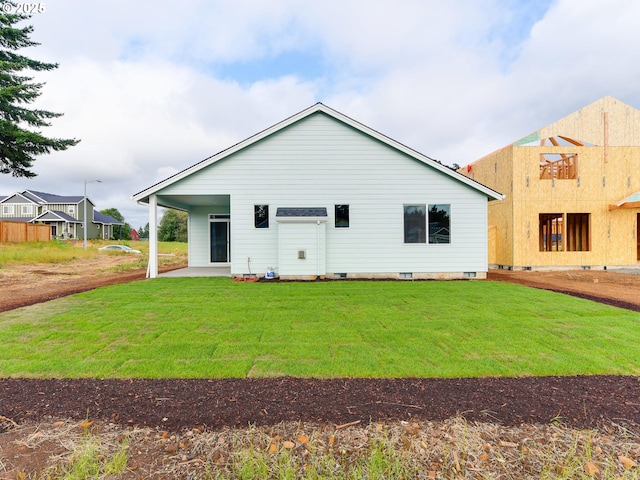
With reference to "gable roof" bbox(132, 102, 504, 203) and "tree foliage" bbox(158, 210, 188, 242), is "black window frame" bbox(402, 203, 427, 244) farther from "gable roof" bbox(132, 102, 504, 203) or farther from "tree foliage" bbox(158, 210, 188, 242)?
"tree foliage" bbox(158, 210, 188, 242)

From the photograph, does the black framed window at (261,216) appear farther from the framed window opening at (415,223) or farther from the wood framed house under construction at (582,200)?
the wood framed house under construction at (582,200)

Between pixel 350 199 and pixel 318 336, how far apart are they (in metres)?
7.16

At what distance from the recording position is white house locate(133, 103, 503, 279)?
454 inches

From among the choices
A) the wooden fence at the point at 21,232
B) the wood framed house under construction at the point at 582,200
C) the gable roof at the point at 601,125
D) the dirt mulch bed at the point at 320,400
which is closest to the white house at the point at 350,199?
the wood framed house under construction at the point at 582,200

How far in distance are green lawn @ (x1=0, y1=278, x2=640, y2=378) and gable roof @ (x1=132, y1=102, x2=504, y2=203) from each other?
14.1ft

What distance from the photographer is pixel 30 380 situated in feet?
12.0

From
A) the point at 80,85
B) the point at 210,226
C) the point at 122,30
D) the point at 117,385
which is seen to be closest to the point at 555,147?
the point at 210,226

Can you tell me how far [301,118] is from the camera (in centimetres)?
1145

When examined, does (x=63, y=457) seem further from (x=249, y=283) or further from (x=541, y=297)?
(x=541, y=297)

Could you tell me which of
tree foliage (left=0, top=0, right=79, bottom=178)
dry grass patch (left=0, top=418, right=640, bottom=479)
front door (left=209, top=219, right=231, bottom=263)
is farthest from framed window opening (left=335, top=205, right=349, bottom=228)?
tree foliage (left=0, top=0, right=79, bottom=178)

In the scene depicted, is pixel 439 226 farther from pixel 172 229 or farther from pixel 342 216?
pixel 172 229

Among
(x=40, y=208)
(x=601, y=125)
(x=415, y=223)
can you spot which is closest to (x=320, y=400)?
(x=415, y=223)

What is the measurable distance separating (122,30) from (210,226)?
27.2ft

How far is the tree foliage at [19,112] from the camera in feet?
56.4
